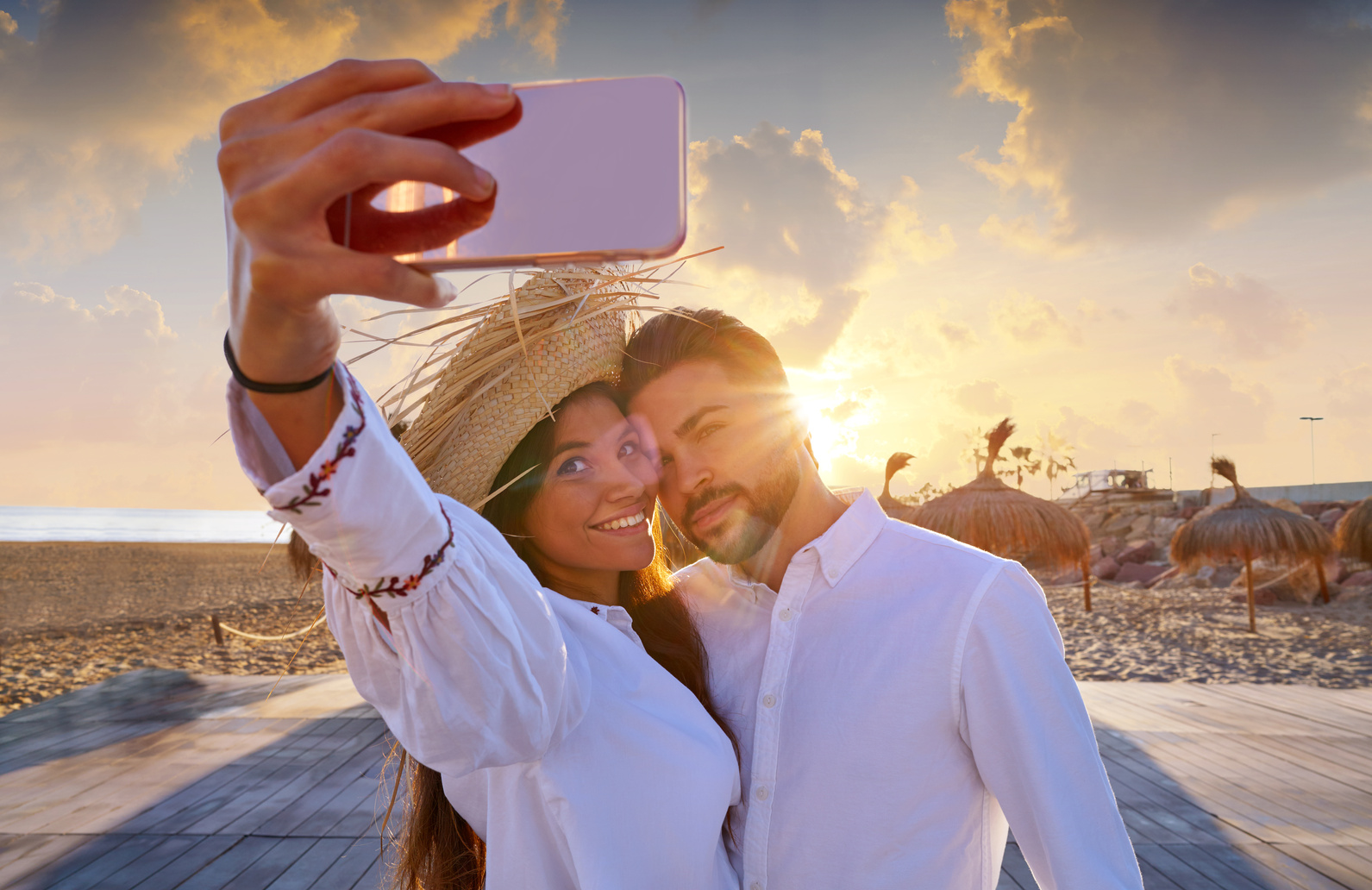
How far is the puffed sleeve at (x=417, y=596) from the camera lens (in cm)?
78

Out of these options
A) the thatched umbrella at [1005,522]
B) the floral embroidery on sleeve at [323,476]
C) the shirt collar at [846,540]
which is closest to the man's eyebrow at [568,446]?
the shirt collar at [846,540]

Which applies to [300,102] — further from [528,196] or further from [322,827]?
[322,827]

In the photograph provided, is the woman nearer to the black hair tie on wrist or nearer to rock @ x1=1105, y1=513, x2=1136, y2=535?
the black hair tie on wrist

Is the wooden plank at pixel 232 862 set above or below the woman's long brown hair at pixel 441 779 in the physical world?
below

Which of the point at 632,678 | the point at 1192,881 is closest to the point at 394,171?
the point at 632,678

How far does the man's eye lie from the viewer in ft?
5.83

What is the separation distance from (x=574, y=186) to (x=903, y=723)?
135 centimetres

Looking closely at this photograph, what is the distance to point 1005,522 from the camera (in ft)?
34.2

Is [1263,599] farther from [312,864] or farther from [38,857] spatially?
[38,857]

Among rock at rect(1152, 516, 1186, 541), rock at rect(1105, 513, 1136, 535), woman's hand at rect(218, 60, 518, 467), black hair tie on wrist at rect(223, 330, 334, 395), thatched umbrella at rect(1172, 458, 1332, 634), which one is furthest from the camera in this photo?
rock at rect(1105, 513, 1136, 535)

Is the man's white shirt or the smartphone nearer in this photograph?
the smartphone

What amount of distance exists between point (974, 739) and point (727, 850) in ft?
1.95

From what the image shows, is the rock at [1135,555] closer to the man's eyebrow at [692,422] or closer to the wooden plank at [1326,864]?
the wooden plank at [1326,864]

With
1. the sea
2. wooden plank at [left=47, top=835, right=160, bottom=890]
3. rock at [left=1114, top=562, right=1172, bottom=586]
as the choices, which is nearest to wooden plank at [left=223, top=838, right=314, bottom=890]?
wooden plank at [left=47, top=835, right=160, bottom=890]
